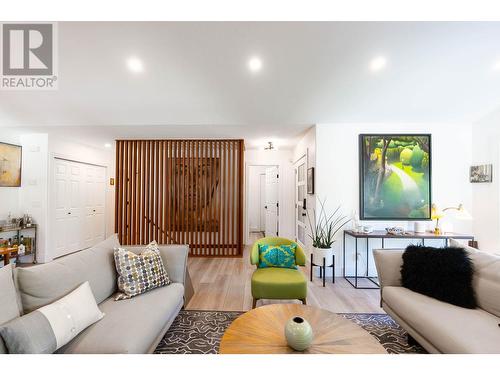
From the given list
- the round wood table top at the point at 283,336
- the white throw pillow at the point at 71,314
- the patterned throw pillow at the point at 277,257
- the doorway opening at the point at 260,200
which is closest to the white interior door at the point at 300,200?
the doorway opening at the point at 260,200

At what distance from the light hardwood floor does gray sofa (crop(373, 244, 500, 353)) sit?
628 mm

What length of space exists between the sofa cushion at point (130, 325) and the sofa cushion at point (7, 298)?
329 millimetres

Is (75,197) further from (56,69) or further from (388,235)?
(388,235)

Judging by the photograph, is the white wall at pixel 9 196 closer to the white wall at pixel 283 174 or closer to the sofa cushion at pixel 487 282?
the white wall at pixel 283 174

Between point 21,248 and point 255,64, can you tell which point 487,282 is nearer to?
point 255,64

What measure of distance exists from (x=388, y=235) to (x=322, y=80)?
7.46 ft

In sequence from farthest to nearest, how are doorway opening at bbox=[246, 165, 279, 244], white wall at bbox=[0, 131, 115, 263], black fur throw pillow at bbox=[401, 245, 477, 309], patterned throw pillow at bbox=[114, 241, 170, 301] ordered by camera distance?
1. doorway opening at bbox=[246, 165, 279, 244]
2. white wall at bbox=[0, 131, 115, 263]
3. patterned throw pillow at bbox=[114, 241, 170, 301]
4. black fur throw pillow at bbox=[401, 245, 477, 309]

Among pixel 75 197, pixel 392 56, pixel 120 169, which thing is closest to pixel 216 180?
pixel 120 169

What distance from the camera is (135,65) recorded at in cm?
261

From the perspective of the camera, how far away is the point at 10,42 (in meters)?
2.39

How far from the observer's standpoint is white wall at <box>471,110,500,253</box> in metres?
3.12

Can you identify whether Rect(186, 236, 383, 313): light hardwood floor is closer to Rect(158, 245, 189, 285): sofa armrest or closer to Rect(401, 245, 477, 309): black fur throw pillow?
Rect(158, 245, 189, 285): sofa armrest

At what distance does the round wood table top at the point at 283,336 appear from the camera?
1186mm

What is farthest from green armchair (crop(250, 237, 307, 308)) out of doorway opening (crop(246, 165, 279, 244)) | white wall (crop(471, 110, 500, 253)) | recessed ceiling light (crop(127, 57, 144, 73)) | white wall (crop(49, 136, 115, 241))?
white wall (crop(49, 136, 115, 241))
